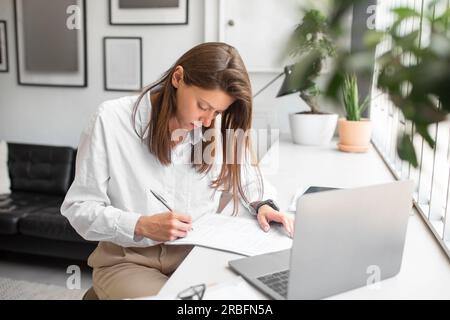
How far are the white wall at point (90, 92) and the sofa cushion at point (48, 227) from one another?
0.84 metres

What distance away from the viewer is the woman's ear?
1.26 m

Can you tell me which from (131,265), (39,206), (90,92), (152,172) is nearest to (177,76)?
(152,172)

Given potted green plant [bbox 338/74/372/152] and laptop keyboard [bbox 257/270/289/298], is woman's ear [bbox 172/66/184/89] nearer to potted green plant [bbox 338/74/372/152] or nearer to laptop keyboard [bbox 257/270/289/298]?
laptop keyboard [bbox 257/270/289/298]

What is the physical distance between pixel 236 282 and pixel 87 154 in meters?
0.56

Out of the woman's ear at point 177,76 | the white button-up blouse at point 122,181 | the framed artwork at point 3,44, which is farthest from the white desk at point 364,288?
the framed artwork at point 3,44

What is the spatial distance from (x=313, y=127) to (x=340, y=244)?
1.72m

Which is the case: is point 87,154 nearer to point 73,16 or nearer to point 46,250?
point 46,250

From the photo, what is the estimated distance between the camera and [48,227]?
2586 millimetres

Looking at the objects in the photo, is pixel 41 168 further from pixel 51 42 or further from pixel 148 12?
pixel 148 12

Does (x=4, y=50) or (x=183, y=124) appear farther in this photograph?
(x=4, y=50)

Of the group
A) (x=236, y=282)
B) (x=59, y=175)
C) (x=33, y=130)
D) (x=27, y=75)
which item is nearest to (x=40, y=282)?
(x=59, y=175)

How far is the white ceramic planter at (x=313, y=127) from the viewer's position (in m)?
2.48

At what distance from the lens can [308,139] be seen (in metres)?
2.53
